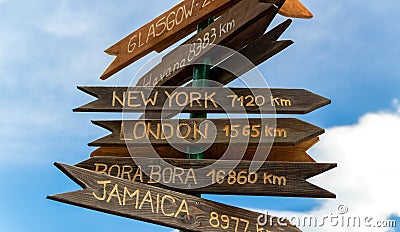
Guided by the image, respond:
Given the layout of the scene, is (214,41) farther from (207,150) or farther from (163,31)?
(207,150)

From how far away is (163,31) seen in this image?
2.90 metres

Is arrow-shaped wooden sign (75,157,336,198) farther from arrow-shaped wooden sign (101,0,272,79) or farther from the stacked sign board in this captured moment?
arrow-shaped wooden sign (101,0,272,79)

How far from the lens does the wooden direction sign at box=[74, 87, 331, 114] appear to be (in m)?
2.41

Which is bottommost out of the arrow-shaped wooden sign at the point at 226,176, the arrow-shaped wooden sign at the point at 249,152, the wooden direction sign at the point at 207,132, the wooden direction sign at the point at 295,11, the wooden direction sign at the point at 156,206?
the wooden direction sign at the point at 156,206

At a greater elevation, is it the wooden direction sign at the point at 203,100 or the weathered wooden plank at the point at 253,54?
the weathered wooden plank at the point at 253,54

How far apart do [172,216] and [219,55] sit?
91 cm

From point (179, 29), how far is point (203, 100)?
0.52m

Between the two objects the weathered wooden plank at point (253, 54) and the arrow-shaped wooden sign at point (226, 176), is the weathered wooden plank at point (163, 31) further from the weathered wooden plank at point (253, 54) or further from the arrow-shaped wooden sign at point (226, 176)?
the arrow-shaped wooden sign at point (226, 176)

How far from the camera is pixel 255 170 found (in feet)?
7.65

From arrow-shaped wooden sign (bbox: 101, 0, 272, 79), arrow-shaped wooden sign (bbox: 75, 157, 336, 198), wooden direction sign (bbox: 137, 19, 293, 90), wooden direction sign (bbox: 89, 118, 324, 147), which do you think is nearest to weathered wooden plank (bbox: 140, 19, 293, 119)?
wooden direction sign (bbox: 137, 19, 293, 90)

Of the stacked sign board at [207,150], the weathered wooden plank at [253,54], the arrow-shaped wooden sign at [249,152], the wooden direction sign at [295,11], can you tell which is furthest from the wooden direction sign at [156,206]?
the wooden direction sign at [295,11]

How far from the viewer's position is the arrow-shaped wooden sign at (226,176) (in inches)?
90.4

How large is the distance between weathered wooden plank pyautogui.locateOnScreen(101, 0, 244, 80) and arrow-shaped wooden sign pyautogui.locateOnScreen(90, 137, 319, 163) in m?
0.61

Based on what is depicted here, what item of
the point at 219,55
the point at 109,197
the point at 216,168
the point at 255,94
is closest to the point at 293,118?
the point at 255,94
